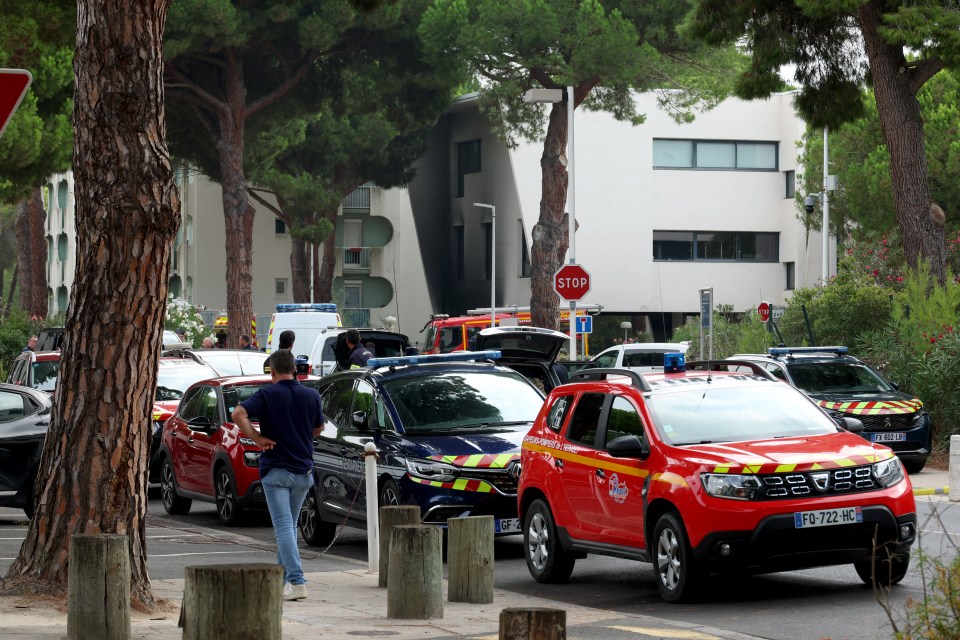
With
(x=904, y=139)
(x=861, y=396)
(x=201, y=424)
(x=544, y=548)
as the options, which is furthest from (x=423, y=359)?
(x=904, y=139)

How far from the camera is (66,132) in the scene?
32781 millimetres

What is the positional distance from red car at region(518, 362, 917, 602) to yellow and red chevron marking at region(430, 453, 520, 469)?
92 centimetres

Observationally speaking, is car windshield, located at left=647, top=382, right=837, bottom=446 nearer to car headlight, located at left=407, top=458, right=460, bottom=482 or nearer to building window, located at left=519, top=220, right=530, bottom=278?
car headlight, located at left=407, top=458, right=460, bottom=482

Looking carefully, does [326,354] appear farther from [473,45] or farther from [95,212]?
[95,212]

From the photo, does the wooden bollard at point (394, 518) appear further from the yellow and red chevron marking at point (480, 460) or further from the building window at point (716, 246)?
the building window at point (716, 246)

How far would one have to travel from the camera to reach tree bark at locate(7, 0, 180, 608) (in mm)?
10227

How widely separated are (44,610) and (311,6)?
31673 mm

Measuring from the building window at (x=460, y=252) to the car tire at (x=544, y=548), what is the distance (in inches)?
2420

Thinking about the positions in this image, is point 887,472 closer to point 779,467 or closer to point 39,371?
point 779,467

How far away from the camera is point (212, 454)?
18.0 metres

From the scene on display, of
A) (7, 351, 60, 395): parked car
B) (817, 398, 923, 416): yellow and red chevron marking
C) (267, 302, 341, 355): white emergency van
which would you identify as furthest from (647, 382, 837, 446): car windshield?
(267, 302, 341, 355): white emergency van

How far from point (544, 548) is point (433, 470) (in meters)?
1.57

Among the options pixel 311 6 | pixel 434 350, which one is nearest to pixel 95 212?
pixel 311 6

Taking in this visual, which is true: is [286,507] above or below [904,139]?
below
